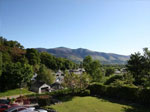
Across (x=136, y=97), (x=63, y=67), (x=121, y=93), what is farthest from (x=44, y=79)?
(x=63, y=67)

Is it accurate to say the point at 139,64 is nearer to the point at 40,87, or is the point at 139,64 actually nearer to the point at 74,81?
the point at 74,81

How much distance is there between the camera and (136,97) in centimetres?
2089

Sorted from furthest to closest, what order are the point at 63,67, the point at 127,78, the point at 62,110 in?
the point at 63,67, the point at 127,78, the point at 62,110

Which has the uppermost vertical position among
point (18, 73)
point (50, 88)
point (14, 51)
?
point (14, 51)

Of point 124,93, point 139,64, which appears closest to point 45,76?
point 124,93

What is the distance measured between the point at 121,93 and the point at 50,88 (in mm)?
26131

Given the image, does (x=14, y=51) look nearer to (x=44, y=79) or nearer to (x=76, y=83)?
(x=44, y=79)

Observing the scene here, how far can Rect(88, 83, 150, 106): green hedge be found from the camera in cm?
1950

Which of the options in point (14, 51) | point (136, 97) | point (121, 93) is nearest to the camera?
point (136, 97)

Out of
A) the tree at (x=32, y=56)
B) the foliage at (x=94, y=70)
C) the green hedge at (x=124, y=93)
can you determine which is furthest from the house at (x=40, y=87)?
the tree at (x=32, y=56)

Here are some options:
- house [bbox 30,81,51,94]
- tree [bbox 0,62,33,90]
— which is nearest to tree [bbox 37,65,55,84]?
house [bbox 30,81,51,94]

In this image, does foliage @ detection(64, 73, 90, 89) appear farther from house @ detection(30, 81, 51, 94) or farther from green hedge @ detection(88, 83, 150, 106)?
house @ detection(30, 81, 51, 94)

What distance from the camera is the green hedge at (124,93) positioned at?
19.5m

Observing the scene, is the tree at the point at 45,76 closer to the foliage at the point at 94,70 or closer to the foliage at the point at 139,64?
the foliage at the point at 94,70
